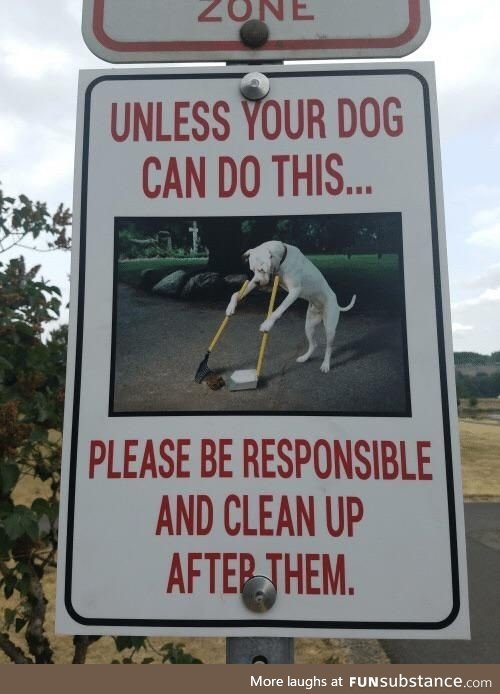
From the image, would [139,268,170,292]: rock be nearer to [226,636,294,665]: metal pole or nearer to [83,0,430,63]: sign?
[83,0,430,63]: sign

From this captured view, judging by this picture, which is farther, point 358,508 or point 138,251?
point 138,251

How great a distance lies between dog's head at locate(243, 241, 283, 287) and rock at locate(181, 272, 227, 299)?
0.06m

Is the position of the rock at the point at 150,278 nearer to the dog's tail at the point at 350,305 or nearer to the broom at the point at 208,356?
Answer: the broom at the point at 208,356

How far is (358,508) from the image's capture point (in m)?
0.90

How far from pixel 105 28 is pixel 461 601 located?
126 cm

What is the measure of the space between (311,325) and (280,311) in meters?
0.06

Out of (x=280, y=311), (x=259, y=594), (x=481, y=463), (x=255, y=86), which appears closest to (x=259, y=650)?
(x=259, y=594)

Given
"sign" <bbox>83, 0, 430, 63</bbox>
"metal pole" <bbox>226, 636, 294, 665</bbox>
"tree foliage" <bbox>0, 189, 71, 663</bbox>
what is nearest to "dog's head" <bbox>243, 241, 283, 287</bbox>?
"sign" <bbox>83, 0, 430, 63</bbox>

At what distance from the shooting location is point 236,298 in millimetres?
978

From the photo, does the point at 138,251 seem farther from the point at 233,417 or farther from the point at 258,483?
the point at 258,483

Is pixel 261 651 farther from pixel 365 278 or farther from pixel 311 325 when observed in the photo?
pixel 365 278

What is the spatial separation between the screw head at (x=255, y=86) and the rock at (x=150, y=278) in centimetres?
37

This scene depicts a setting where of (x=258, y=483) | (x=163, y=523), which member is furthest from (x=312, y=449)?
(x=163, y=523)

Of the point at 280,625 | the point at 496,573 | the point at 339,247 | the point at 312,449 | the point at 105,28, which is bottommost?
the point at 496,573
